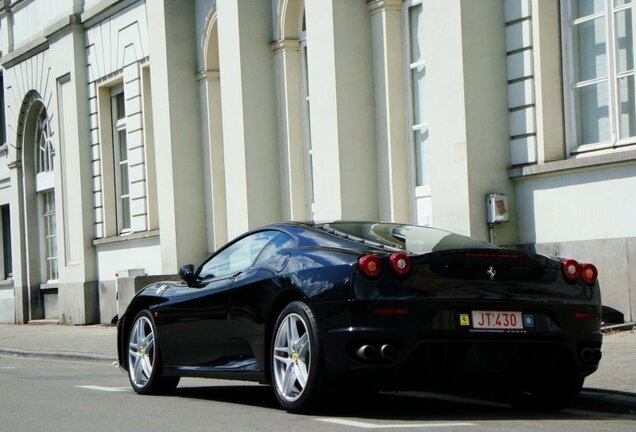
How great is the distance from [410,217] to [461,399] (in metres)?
9.10

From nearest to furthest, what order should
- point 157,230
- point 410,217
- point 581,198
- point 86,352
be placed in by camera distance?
point 581,198
point 86,352
point 410,217
point 157,230

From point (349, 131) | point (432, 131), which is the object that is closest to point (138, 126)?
point (349, 131)

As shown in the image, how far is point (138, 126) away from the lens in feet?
87.1

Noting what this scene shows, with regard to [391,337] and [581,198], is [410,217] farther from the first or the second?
[391,337]

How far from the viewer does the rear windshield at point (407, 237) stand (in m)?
8.70

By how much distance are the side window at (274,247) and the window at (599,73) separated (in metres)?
6.29

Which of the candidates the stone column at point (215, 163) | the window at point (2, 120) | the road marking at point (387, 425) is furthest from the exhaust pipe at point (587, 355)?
the window at point (2, 120)

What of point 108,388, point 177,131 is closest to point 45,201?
point 177,131

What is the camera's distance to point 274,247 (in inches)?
375

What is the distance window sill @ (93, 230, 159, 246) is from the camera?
2602cm

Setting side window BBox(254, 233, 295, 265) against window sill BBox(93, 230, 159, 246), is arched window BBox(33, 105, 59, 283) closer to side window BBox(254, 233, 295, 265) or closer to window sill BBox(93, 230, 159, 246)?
window sill BBox(93, 230, 159, 246)

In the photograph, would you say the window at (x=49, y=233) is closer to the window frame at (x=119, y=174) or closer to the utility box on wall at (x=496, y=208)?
the window frame at (x=119, y=174)

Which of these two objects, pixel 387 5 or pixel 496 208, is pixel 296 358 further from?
pixel 387 5

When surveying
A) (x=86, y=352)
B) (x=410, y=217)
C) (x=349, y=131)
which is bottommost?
(x=86, y=352)
